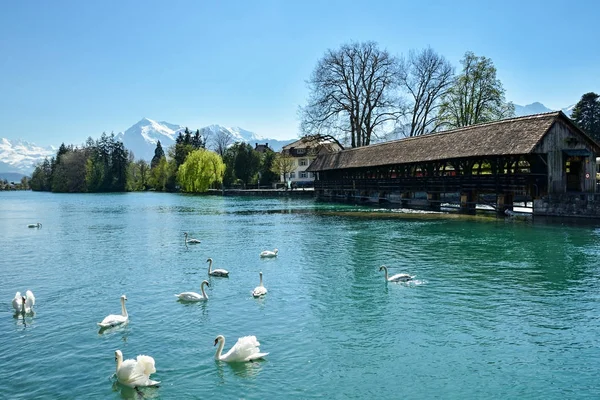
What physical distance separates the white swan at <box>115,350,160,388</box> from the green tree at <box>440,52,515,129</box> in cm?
5258

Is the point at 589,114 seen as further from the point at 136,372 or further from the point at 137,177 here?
the point at 137,177

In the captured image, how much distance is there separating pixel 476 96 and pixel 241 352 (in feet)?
174

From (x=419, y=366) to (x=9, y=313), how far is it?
9.83 meters

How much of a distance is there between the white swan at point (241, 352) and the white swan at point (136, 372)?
128 cm

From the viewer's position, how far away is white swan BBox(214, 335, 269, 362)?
8.71 m

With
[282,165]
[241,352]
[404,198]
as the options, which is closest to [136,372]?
[241,352]

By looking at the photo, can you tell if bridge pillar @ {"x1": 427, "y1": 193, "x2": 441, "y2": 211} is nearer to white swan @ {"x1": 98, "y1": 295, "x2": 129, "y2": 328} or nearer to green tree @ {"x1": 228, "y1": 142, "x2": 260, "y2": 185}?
white swan @ {"x1": 98, "y1": 295, "x2": 129, "y2": 328}

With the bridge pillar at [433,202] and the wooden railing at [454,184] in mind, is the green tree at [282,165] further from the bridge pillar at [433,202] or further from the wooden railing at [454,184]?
the bridge pillar at [433,202]

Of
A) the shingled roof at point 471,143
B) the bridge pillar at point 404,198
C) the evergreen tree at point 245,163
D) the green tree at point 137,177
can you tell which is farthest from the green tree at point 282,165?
the green tree at point 137,177

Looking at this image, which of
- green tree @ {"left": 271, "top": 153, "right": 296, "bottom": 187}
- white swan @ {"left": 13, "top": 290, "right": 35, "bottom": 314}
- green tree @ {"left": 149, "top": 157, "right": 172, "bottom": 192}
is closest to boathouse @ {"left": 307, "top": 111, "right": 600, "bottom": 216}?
white swan @ {"left": 13, "top": 290, "right": 35, "bottom": 314}

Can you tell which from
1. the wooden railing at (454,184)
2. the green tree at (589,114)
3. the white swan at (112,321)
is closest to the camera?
the white swan at (112,321)

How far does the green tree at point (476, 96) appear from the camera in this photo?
54647 millimetres

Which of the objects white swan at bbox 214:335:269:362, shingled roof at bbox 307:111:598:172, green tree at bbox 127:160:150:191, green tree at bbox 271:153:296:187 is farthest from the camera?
green tree at bbox 127:160:150:191

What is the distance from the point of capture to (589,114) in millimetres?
62219
